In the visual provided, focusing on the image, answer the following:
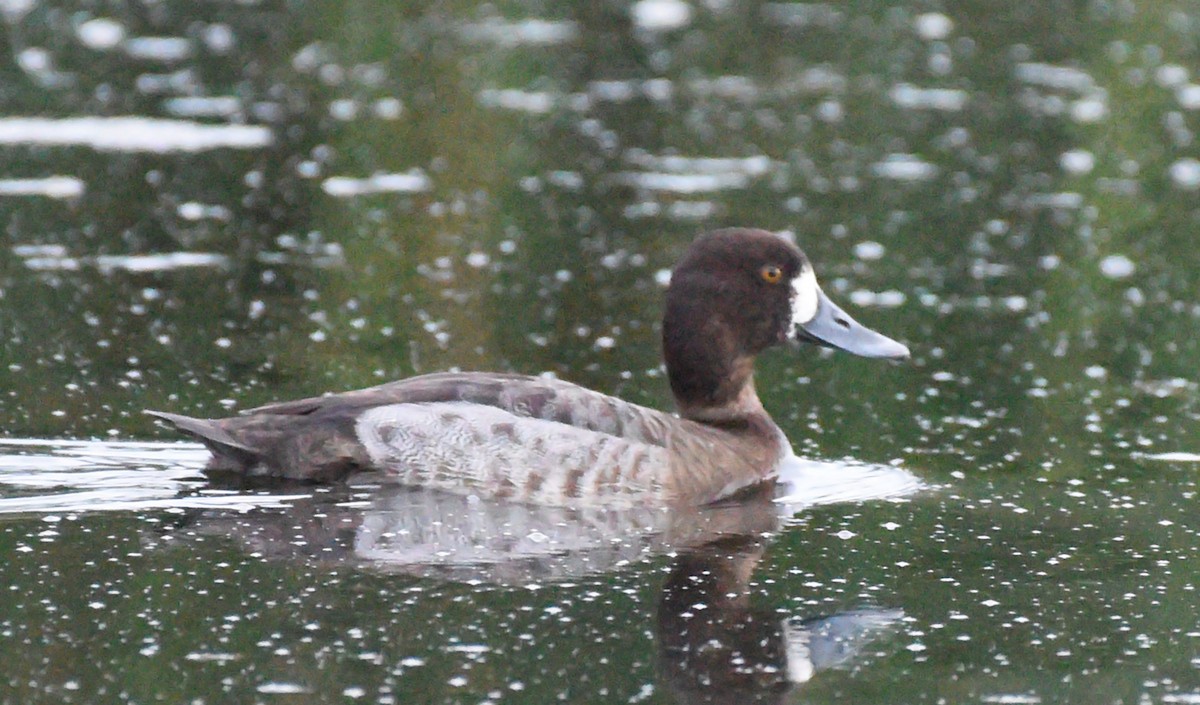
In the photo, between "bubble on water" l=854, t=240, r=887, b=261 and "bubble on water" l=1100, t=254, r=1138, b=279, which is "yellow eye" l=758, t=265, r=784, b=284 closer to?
"bubble on water" l=854, t=240, r=887, b=261

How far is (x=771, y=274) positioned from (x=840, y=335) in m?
0.43

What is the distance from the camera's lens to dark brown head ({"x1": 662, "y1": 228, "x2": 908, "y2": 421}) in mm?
8578

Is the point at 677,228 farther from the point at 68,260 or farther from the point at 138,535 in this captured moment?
the point at 138,535

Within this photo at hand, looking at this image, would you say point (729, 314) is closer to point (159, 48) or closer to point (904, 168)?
point (904, 168)

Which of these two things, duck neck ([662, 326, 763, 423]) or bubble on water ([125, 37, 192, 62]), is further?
bubble on water ([125, 37, 192, 62])

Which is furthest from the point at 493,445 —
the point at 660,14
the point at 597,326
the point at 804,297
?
the point at 660,14

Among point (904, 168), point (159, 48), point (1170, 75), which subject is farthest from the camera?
point (1170, 75)

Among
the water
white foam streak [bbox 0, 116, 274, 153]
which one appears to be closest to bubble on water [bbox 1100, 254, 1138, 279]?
the water

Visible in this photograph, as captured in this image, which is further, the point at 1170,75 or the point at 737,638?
the point at 1170,75

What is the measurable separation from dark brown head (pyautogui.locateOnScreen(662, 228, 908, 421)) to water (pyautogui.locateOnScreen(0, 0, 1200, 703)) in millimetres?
483

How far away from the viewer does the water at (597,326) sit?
5957 mm

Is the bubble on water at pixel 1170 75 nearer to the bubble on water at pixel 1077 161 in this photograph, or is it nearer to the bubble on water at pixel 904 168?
the bubble on water at pixel 1077 161

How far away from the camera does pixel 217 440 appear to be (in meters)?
7.53

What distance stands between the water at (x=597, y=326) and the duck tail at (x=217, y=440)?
6.2 inches
